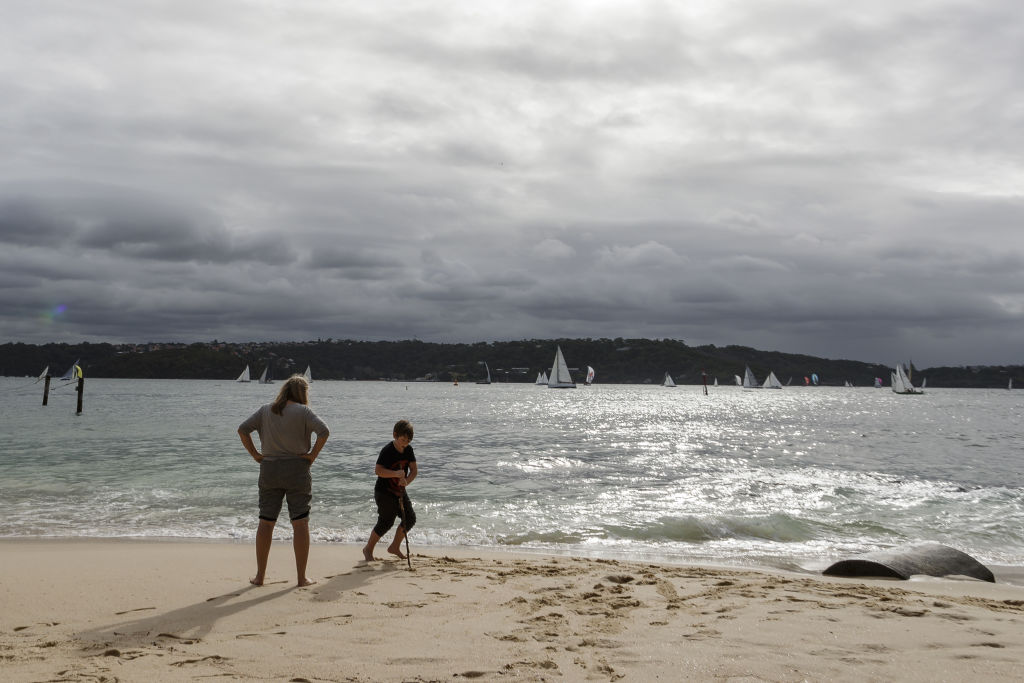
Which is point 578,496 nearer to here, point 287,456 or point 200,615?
point 287,456

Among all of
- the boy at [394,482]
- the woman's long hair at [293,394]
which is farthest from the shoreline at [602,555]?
the woman's long hair at [293,394]

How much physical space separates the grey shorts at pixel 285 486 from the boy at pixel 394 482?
1456 millimetres

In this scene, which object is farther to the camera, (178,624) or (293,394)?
(293,394)

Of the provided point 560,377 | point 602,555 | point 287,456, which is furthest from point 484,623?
point 560,377

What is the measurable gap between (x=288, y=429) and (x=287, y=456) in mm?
295

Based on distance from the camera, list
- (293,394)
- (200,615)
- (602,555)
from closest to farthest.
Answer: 1. (200,615)
2. (293,394)
3. (602,555)

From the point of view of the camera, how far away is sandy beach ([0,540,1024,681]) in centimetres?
481

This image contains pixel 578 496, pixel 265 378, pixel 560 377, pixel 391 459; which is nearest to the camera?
pixel 391 459

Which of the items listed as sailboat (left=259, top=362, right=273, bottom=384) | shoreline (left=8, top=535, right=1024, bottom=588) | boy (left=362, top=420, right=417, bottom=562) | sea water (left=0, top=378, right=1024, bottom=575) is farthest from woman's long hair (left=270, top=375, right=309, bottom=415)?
sailboat (left=259, top=362, right=273, bottom=384)

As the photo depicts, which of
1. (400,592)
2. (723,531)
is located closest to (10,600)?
(400,592)

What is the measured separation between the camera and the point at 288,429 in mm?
6918

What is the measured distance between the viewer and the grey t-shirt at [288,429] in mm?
6910

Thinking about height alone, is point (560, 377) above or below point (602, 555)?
above

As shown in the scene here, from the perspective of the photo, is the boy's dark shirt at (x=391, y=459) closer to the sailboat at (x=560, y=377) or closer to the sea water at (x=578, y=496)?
the sea water at (x=578, y=496)
